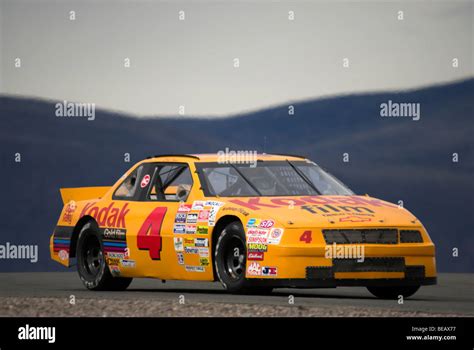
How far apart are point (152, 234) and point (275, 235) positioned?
209cm

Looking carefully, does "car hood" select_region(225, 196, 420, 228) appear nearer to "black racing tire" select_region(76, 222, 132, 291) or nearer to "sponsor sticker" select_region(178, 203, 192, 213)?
"sponsor sticker" select_region(178, 203, 192, 213)

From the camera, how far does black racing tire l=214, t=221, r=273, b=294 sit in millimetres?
16031

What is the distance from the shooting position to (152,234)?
680 inches

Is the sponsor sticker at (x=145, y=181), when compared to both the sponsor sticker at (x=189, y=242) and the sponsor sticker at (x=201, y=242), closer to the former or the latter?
the sponsor sticker at (x=189, y=242)

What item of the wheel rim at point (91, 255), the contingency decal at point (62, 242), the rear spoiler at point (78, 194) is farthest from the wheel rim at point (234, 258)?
the rear spoiler at point (78, 194)

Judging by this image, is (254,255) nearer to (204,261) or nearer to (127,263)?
(204,261)

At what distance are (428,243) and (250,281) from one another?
1934 millimetres

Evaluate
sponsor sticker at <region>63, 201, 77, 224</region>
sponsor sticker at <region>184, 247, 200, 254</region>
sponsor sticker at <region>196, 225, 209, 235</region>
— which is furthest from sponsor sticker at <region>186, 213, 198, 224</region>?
sponsor sticker at <region>63, 201, 77, 224</region>

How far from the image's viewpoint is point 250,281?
15.8 meters

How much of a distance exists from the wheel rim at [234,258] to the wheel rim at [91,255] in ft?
8.45

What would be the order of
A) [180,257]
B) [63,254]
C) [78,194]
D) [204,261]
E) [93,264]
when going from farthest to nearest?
[78,194]
[63,254]
[93,264]
[180,257]
[204,261]

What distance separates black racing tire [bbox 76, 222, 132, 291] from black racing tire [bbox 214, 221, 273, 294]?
7.25ft

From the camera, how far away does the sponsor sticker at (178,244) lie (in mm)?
16797

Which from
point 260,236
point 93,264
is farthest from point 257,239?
point 93,264
